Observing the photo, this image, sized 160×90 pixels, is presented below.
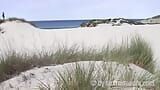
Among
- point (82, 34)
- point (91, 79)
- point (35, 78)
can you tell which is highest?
point (91, 79)

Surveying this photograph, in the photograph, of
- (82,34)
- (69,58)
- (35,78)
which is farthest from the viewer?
(82,34)

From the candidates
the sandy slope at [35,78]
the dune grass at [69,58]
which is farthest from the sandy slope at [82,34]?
the sandy slope at [35,78]

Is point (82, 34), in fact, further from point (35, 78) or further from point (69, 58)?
point (35, 78)

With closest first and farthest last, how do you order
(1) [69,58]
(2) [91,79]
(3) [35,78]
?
(2) [91,79], (3) [35,78], (1) [69,58]

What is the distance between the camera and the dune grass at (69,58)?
6.87m

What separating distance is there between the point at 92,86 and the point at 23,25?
13654mm

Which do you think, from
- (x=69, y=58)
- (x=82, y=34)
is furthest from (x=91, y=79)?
(x=82, y=34)

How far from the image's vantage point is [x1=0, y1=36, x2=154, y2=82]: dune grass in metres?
6.87

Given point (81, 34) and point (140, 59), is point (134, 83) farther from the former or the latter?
point (81, 34)

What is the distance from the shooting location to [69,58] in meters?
7.62

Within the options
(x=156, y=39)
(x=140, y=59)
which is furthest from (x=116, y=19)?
(x=140, y=59)

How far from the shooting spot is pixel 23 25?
59.2 feet

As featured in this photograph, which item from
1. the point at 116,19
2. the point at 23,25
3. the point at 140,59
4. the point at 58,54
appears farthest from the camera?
the point at 116,19

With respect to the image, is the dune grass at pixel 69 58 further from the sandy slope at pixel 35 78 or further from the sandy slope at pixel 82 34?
the sandy slope at pixel 82 34
